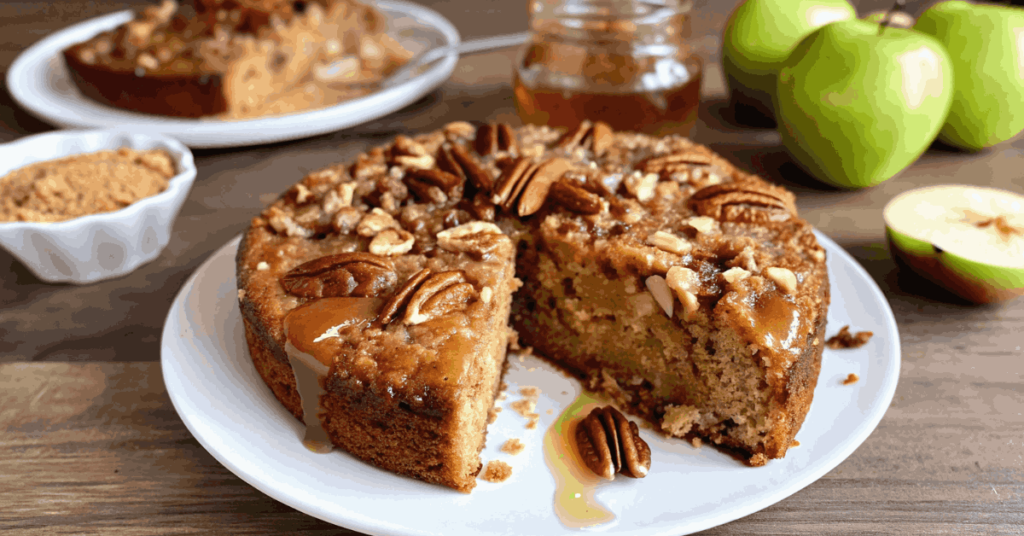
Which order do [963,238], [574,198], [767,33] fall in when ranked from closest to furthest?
[574,198] → [963,238] → [767,33]

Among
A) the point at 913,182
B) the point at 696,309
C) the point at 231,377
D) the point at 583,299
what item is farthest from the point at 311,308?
the point at 913,182

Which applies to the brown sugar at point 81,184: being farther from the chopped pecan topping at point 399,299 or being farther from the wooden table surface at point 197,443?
the chopped pecan topping at point 399,299

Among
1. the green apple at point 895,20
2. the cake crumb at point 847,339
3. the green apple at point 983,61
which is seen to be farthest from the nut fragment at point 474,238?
the green apple at point 983,61

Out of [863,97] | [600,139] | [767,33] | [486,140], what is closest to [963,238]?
[863,97]

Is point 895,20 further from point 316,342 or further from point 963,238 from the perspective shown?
point 316,342

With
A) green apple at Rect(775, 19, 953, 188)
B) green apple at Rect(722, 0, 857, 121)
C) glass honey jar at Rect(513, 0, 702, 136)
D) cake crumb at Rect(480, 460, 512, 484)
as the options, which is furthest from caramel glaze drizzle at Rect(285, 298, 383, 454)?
green apple at Rect(722, 0, 857, 121)

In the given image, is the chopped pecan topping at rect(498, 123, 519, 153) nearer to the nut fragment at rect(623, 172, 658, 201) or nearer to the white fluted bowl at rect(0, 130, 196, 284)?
the nut fragment at rect(623, 172, 658, 201)

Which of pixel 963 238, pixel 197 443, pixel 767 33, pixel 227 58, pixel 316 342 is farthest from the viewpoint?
pixel 227 58
